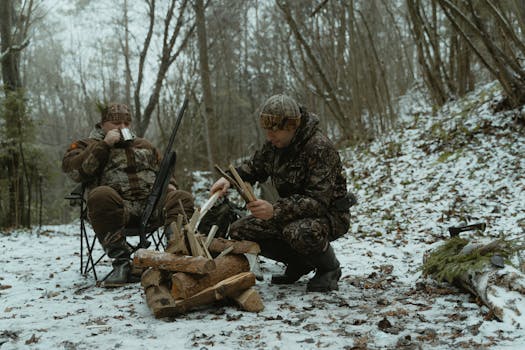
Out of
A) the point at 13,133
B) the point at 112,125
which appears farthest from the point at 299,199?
the point at 13,133

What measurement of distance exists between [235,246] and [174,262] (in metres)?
0.45

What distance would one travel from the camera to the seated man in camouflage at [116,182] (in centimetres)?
349

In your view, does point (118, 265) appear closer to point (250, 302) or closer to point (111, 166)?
point (111, 166)

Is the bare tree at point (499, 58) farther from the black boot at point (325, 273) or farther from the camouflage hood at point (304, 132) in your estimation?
the black boot at point (325, 273)

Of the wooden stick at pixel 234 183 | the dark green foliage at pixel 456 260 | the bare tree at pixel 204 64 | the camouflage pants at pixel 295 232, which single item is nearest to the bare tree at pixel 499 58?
the dark green foliage at pixel 456 260

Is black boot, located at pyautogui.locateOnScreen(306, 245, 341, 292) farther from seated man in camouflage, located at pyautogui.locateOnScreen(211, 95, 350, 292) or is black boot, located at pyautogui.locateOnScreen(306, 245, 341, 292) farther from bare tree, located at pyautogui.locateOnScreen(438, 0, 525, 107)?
bare tree, located at pyautogui.locateOnScreen(438, 0, 525, 107)

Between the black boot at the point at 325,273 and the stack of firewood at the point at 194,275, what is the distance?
0.45 m

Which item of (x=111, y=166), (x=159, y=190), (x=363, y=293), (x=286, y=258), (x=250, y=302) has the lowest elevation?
(x=363, y=293)

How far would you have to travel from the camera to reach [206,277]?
8.66 feet

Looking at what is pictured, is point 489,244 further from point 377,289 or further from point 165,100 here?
point 165,100

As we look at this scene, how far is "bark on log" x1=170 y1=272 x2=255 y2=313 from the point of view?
2.55 meters

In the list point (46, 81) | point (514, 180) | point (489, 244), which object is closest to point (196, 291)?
point (489, 244)

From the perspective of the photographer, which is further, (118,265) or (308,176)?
(118,265)

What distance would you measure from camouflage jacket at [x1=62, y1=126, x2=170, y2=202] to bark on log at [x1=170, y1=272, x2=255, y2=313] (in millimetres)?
1471
